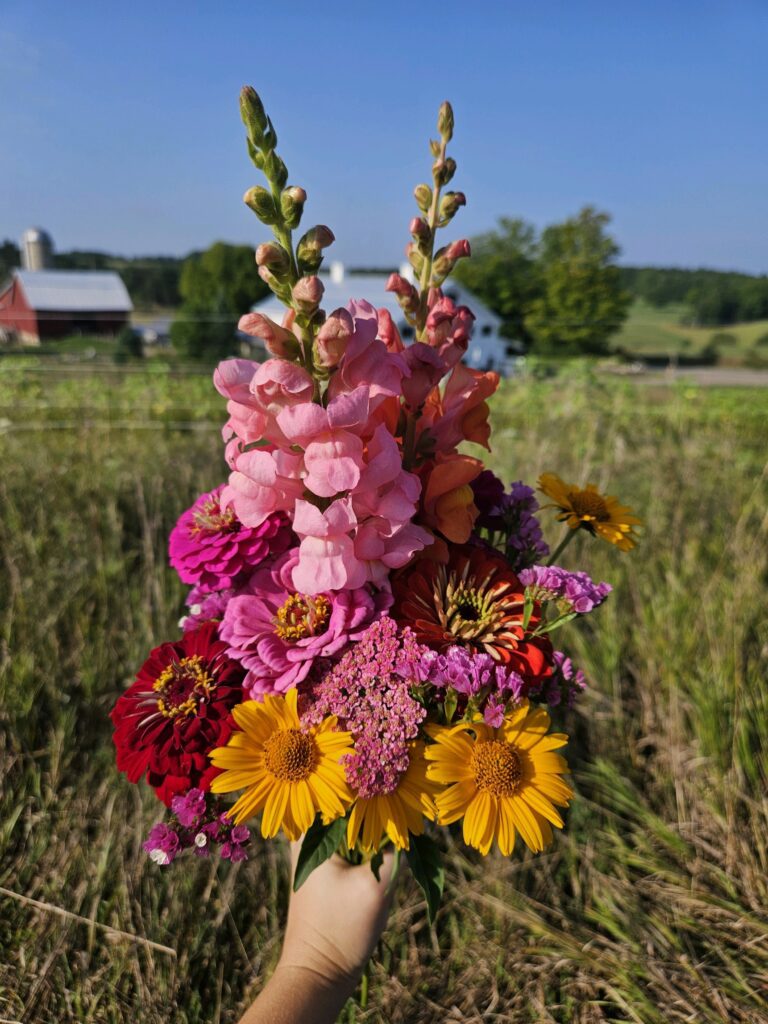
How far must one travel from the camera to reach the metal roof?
1095 centimetres

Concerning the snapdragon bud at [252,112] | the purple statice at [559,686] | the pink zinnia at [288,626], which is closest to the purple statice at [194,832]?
the pink zinnia at [288,626]

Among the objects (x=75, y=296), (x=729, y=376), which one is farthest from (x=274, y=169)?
(x=75, y=296)

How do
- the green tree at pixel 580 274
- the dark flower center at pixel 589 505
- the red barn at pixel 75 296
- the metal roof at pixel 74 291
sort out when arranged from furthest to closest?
1. the green tree at pixel 580 274
2. the metal roof at pixel 74 291
3. the red barn at pixel 75 296
4. the dark flower center at pixel 589 505

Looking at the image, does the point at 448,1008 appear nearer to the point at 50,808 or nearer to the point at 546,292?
the point at 50,808

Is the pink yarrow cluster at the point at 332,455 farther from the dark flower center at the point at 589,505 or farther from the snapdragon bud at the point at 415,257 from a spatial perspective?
the dark flower center at the point at 589,505

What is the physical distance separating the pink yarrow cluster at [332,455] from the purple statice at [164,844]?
0.34 metres

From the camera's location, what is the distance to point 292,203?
643 mm

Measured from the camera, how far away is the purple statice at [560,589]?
2.46 feet

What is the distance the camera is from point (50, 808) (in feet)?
5.14

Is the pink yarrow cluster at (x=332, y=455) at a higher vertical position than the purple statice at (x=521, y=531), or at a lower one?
higher

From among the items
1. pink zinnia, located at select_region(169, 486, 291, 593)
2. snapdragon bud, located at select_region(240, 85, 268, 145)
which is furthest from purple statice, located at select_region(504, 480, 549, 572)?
snapdragon bud, located at select_region(240, 85, 268, 145)

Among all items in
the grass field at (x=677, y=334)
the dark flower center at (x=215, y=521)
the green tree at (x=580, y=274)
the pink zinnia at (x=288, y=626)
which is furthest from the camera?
the green tree at (x=580, y=274)

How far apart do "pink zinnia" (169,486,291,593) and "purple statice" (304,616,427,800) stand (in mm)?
175

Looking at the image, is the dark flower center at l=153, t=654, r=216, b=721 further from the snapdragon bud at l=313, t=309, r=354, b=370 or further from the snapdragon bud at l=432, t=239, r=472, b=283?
the snapdragon bud at l=432, t=239, r=472, b=283
